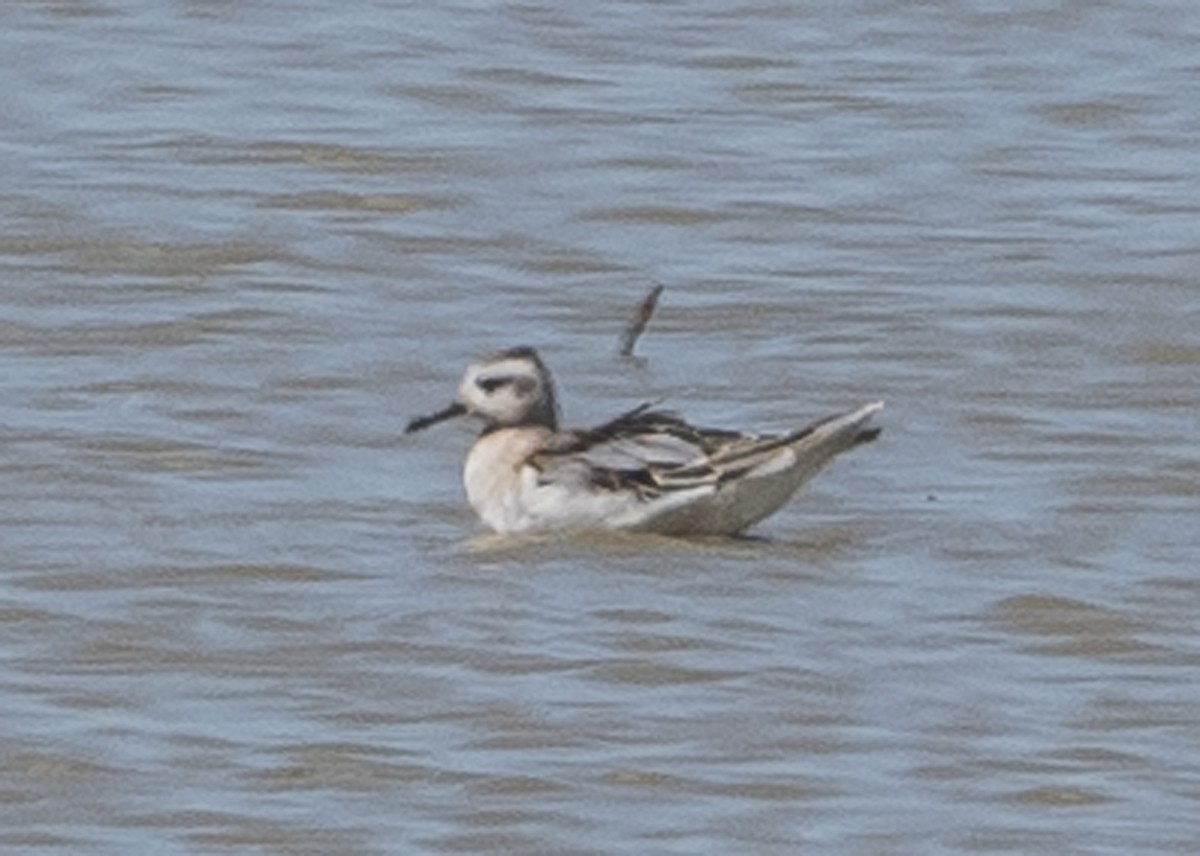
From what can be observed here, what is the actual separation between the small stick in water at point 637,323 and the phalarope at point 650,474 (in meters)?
1.38

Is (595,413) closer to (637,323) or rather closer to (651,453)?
(637,323)

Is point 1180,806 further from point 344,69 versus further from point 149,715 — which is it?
point 344,69

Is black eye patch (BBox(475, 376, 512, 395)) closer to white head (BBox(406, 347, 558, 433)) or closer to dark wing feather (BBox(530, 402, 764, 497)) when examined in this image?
white head (BBox(406, 347, 558, 433))

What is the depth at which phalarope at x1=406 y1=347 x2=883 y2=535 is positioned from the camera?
1215 centimetres

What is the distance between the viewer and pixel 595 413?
13.5m

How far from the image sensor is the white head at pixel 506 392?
12.6 m

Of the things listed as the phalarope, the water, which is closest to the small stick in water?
the water

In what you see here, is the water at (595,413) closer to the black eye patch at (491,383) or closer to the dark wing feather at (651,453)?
the dark wing feather at (651,453)

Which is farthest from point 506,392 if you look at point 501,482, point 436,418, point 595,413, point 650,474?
point 595,413

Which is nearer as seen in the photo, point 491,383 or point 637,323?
point 491,383

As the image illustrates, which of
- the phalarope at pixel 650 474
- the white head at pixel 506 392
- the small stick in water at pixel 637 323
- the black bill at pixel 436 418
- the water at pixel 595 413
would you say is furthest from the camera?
the small stick in water at pixel 637 323

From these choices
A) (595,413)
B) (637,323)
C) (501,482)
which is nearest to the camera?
(501,482)

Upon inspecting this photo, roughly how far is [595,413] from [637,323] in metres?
0.52

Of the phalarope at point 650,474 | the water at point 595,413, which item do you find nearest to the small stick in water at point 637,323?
the water at point 595,413
